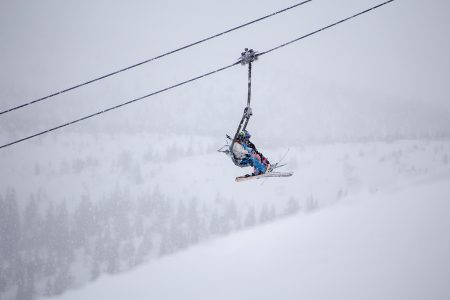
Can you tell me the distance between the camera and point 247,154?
1063 centimetres

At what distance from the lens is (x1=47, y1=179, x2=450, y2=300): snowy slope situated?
92125 mm

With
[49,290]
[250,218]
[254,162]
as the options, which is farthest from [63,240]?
[254,162]

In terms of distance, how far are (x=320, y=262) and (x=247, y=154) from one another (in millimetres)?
103597

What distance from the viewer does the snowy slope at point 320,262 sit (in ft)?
302

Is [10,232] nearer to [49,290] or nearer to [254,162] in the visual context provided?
[49,290]

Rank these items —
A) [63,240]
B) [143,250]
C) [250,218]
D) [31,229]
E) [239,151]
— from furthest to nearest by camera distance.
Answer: [250,218], [31,229], [143,250], [63,240], [239,151]

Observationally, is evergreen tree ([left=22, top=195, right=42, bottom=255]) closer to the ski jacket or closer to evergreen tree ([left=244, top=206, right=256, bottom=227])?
evergreen tree ([left=244, top=206, right=256, bottom=227])

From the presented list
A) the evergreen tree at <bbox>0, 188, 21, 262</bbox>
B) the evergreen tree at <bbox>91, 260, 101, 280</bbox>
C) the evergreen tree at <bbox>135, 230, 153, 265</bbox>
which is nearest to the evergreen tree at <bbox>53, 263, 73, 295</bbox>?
the evergreen tree at <bbox>91, 260, 101, 280</bbox>

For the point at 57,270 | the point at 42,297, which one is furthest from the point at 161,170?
the point at 42,297

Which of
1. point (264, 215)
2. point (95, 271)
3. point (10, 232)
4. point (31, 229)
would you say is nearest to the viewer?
point (95, 271)

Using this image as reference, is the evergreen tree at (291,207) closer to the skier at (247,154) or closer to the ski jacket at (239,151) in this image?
the skier at (247,154)

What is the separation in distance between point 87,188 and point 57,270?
7539 centimetres

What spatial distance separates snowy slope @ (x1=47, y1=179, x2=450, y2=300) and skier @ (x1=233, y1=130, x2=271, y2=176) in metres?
86.3

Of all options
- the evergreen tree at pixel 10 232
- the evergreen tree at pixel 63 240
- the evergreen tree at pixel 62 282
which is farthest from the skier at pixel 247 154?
the evergreen tree at pixel 10 232
